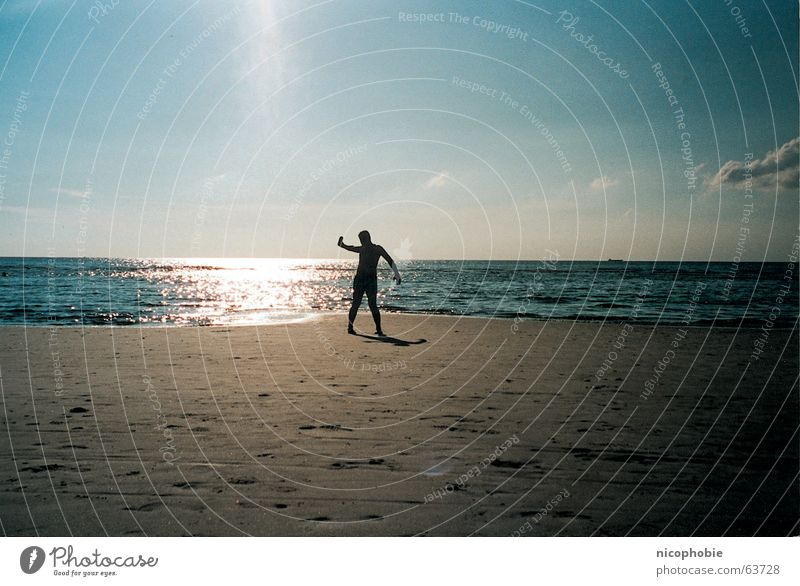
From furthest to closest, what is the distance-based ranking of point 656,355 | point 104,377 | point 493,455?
point 656,355 < point 104,377 < point 493,455

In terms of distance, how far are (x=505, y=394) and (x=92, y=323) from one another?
17.5 meters

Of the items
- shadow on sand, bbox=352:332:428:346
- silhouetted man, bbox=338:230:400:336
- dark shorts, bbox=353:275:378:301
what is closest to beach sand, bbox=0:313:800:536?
shadow on sand, bbox=352:332:428:346

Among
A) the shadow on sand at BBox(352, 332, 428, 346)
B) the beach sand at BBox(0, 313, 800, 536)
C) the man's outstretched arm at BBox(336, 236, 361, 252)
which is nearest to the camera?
the beach sand at BBox(0, 313, 800, 536)

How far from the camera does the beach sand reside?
200 inches

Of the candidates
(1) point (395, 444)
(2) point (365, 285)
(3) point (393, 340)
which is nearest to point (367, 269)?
(2) point (365, 285)

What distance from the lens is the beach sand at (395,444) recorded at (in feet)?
16.7

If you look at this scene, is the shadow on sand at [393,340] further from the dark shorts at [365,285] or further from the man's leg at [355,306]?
the dark shorts at [365,285]

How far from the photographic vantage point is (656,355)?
13625 millimetres
